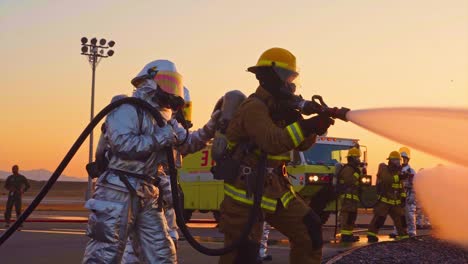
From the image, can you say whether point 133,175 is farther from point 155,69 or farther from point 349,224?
point 349,224

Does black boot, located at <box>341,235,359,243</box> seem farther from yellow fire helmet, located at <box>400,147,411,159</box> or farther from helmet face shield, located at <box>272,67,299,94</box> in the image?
helmet face shield, located at <box>272,67,299,94</box>

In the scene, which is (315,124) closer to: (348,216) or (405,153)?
(348,216)

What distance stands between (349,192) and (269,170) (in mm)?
10003

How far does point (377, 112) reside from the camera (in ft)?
18.1

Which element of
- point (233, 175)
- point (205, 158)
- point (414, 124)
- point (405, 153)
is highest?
point (414, 124)

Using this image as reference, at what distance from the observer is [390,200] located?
15.0m

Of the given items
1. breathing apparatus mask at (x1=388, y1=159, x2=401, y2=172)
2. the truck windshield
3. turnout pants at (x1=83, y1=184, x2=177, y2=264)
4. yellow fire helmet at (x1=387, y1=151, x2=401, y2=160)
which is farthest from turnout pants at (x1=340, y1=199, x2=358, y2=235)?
turnout pants at (x1=83, y1=184, x2=177, y2=264)

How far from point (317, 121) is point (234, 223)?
3.04ft

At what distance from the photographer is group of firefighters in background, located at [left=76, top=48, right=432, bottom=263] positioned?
5.32 meters

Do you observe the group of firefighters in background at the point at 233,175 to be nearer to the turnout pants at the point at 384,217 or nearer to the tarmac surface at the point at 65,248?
the tarmac surface at the point at 65,248

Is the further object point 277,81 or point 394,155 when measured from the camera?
point 394,155

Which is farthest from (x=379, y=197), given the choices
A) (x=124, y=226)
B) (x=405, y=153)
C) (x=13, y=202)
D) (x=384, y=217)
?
(x=124, y=226)

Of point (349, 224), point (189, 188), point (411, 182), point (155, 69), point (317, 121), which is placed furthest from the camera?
point (189, 188)

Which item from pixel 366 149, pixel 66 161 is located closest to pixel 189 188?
pixel 366 149
